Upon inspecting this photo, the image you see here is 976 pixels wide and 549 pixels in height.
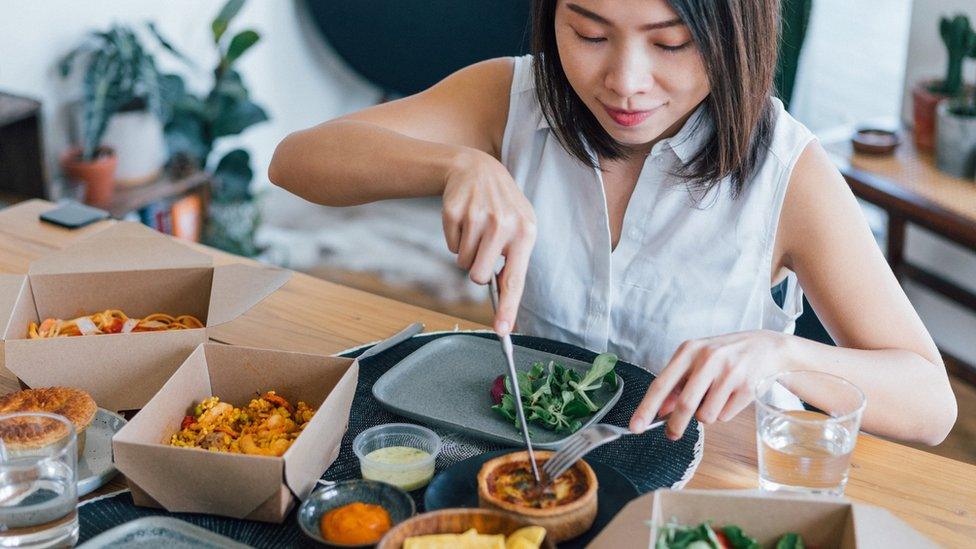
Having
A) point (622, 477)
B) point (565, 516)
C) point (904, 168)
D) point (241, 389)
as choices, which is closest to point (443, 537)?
point (565, 516)

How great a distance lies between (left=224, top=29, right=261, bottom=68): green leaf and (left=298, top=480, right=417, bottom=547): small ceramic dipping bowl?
2.44m

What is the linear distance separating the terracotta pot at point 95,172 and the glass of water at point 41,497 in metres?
2.14

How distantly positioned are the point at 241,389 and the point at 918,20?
241 centimetres

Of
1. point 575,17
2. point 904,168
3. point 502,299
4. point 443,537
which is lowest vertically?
point 904,168

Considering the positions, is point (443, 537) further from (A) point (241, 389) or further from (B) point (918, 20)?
(B) point (918, 20)

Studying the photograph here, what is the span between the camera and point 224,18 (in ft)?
10.7

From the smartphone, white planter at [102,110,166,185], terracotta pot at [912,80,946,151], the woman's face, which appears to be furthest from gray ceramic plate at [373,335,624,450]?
white planter at [102,110,166,185]

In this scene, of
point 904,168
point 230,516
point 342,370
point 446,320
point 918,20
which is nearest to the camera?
point 230,516

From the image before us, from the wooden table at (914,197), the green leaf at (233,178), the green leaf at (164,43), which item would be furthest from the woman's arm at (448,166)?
the green leaf at (233,178)

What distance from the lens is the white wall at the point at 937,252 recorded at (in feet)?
9.50

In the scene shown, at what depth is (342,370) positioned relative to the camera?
48.8 inches

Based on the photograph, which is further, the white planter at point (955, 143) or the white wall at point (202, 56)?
the white wall at point (202, 56)

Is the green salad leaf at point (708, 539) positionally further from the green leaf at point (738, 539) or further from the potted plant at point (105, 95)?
the potted plant at point (105, 95)

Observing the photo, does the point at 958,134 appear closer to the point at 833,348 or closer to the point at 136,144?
the point at 833,348
